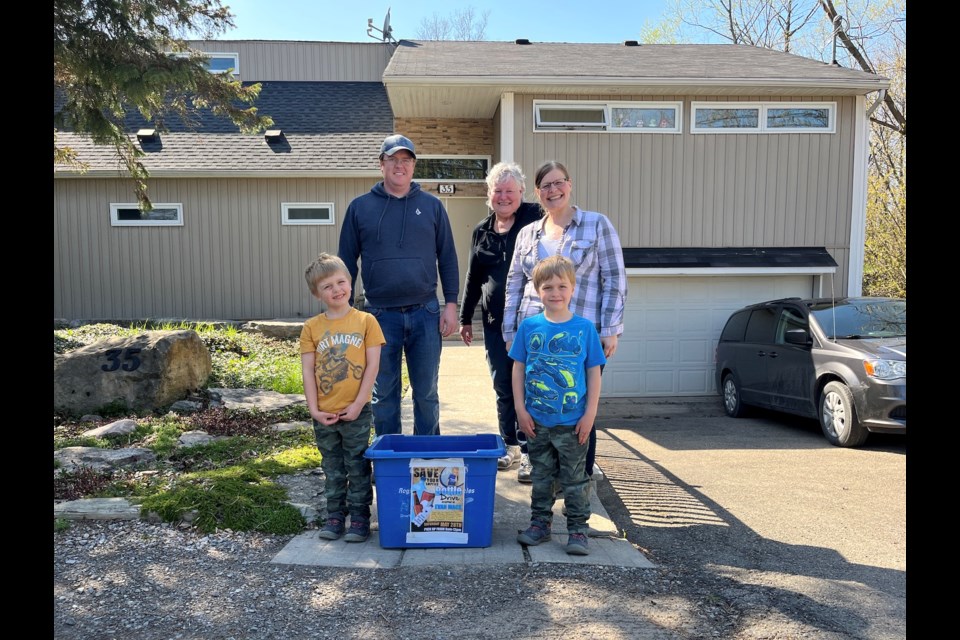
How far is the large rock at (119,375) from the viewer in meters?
6.45

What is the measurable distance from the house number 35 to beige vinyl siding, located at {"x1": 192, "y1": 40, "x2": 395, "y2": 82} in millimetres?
11451

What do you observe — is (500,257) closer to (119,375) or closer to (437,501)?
(437,501)

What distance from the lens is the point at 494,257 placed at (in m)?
4.12

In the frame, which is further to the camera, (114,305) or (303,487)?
(114,305)

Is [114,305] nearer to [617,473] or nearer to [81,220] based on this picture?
[81,220]

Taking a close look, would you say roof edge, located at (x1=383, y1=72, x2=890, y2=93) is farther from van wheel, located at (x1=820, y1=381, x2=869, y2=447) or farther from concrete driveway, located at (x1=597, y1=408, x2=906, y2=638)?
concrete driveway, located at (x1=597, y1=408, x2=906, y2=638)

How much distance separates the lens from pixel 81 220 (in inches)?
514

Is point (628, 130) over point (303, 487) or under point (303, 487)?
over

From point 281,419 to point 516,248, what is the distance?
3.50 meters

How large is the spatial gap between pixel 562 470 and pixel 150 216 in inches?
478

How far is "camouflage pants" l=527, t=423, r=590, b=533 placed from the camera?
3.26 metres

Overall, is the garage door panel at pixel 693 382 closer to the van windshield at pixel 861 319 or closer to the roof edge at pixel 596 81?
the van windshield at pixel 861 319
